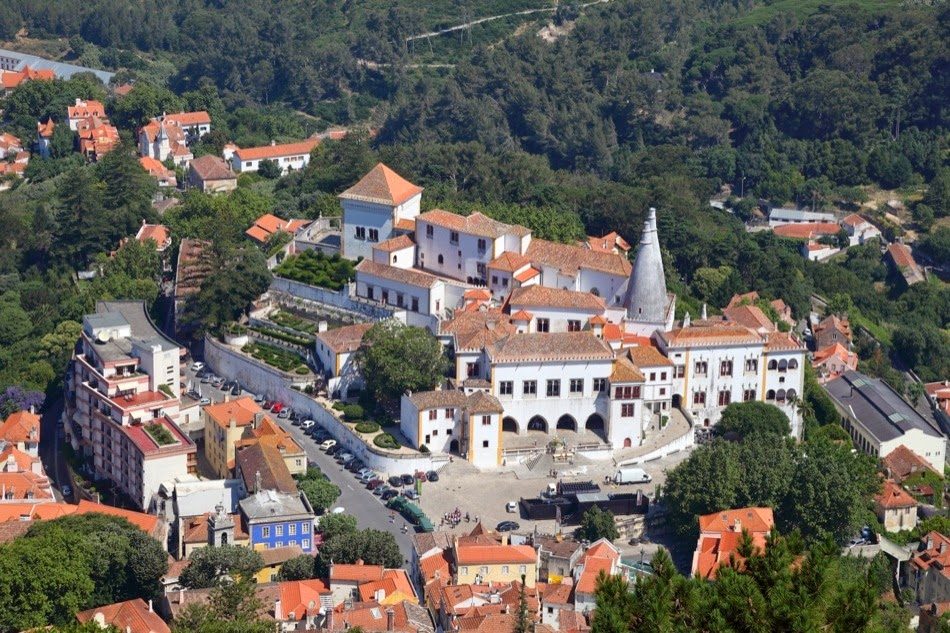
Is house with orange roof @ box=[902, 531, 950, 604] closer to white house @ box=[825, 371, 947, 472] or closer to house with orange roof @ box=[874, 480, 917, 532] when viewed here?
house with orange roof @ box=[874, 480, 917, 532]

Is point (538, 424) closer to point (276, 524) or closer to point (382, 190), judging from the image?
point (276, 524)

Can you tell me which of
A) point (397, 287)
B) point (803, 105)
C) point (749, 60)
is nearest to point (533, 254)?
point (397, 287)

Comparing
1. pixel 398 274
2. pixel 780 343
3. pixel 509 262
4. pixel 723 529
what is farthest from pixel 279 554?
pixel 780 343

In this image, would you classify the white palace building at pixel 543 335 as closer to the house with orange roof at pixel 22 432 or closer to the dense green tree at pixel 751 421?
the dense green tree at pixel 751 421

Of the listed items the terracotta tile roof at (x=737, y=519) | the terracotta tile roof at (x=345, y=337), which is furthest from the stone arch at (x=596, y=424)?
the terracotta tile roof at (x=345, y=337)

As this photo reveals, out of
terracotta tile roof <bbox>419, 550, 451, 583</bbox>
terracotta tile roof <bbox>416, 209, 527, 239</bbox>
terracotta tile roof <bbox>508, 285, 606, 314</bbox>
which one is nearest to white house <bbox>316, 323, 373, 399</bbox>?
terracotta tile roof <bbox>508, 285, 606, 314</bbox>
